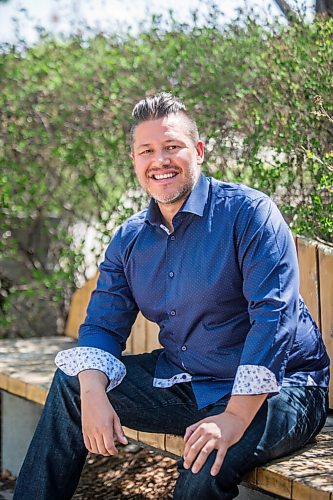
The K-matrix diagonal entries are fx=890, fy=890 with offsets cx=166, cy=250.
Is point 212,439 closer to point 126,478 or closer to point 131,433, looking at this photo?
point 131,433

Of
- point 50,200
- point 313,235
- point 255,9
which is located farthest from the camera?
point 50,200

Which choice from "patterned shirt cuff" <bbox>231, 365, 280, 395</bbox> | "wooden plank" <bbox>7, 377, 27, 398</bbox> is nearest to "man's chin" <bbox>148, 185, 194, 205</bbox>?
"patterned shirt cuff" <bbox>231, 365, 280, 395</bbox>

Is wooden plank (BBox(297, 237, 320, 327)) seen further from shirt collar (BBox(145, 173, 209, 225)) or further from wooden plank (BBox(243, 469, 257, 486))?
wooden plank (BBox(243, 469, 257, 486))

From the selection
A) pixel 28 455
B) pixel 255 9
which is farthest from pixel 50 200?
pixel 28 455

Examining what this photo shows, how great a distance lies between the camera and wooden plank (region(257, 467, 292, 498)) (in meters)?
2.57


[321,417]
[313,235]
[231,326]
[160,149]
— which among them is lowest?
[321,417]

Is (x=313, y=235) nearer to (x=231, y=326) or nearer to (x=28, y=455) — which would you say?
(x=231, y=326)

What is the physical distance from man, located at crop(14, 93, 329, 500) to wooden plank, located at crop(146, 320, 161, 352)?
3.03 feet

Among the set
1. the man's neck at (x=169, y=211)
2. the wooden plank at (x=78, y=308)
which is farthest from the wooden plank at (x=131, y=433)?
the wooden plank at (x=78, y=308)

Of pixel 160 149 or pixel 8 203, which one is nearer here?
pixel 160 149

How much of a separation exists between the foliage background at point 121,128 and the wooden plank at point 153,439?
0.99 m

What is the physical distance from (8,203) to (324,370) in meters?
2.77

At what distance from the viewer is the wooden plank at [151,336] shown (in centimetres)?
410

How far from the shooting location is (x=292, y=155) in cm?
375
